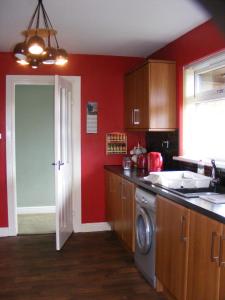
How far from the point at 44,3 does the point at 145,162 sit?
2.28 metres

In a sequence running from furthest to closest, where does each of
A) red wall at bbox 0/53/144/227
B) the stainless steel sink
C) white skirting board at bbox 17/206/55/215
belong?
white skirting board at bbox 17/206/55/215
red wall at bbox 0/53/144/227
the stainless steel sink

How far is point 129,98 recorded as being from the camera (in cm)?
445

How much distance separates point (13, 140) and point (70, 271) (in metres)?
1.89

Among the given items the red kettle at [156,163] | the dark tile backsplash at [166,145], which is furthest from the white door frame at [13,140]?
the red kettle at [156,163]

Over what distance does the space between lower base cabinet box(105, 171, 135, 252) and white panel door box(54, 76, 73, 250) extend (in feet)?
1.69

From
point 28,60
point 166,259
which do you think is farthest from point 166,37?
point 166,259

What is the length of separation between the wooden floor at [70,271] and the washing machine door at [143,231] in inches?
12.6

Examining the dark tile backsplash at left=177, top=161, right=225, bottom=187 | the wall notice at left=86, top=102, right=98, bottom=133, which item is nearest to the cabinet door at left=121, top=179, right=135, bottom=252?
the dark tile backsplash at left=177, top=161, right=225, bottom=187

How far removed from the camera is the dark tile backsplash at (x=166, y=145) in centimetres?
390

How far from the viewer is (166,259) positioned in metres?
2.66

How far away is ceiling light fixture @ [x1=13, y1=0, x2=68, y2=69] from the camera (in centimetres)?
260

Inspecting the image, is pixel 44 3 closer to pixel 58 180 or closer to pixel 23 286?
pixel 58 180

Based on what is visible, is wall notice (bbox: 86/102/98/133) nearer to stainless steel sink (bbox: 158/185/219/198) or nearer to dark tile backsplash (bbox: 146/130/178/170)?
dark tile backsplash (bbox: 146/130/178/170)

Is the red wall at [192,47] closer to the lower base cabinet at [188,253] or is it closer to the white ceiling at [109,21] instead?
the white ceiling at [109,21]
